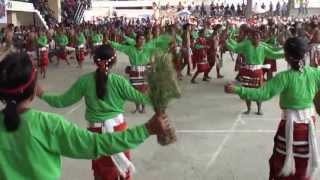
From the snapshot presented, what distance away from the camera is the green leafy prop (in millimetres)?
3180

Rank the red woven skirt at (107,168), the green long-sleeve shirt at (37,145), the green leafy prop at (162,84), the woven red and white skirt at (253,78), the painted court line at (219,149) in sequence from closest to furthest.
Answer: the green long-sleeve shirt at (37,145)
the green leafy prop at (162,84)
the red woven skirt at (107,168)
the painted court line at (219,149)
the woven red and white skirt at (253,78)

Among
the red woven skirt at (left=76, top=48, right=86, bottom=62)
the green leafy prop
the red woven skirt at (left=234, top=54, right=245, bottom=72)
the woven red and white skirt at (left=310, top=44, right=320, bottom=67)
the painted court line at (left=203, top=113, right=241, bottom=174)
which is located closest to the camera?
the green leafy prop

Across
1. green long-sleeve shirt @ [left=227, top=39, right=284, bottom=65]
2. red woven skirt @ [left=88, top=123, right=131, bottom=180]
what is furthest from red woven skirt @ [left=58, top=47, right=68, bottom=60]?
red woven skirt @ [left=88, top=123, right=131, bottom=180]

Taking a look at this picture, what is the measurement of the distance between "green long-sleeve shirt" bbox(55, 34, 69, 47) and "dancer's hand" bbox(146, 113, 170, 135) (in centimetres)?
1939

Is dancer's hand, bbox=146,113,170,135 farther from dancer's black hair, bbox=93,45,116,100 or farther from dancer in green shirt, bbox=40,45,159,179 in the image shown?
dancer's black hair, bbox=93,45,116,100

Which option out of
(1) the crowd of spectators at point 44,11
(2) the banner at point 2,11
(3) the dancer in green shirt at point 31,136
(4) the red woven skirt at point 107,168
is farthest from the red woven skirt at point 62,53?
(3) the dancer in green shirt at point 31,136

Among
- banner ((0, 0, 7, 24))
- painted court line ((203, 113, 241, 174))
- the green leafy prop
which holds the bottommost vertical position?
painted court line ((203, 113, 241, 174))

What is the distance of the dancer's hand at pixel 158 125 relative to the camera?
3.03m

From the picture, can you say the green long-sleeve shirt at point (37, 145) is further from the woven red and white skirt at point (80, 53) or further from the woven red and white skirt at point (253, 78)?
the woven red and white skirt at point (80, 53)

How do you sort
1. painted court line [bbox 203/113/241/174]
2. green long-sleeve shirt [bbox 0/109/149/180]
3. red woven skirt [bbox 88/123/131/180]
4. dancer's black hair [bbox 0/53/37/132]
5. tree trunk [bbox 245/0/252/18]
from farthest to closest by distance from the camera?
tree trunk [bbox 245/0/252/18]
painted court line [bbox 203/113/241/174]
red woven skirt [bbox 88/123/131/180]
green long-sleeve shirt [bbox 0/109/149/180]
dancer's black hair [bbox 0/53/37/132]

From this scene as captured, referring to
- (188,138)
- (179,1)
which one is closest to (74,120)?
(188,138)

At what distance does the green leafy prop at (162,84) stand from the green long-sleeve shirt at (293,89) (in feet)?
6.38

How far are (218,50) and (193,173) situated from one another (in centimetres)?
962

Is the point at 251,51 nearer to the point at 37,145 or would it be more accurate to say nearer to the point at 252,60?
the point at 252,60
